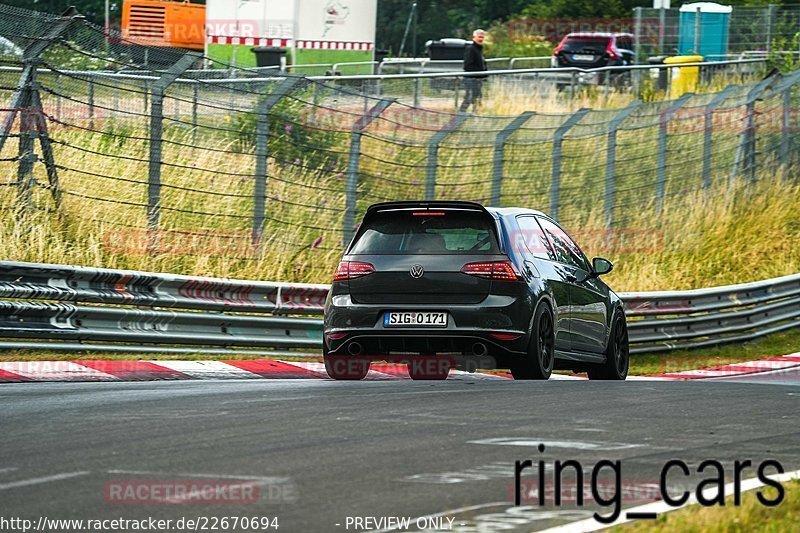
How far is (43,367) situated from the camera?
1166 cm

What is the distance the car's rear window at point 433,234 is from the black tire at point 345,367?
95cm

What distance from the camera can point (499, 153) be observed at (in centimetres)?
1955

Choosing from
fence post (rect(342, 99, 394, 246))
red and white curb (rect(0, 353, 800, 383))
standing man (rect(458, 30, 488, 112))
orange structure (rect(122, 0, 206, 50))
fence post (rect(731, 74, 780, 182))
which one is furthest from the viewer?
orange structure (rect(122, 0, 206, 50))

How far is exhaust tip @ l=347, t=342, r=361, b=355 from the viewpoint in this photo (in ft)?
38.0

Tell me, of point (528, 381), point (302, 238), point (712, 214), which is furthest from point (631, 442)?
point (712, 214)

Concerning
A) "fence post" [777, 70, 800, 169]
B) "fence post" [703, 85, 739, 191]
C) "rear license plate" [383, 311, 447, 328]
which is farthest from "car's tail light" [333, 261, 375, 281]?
"fence post" [777, 70, 800, 169]

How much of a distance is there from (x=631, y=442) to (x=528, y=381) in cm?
355

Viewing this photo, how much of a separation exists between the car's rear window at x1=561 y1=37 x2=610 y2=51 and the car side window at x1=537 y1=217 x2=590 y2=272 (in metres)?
35.8

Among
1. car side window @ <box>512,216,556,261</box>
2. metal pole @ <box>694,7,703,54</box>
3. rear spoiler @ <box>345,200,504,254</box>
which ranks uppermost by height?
metal pole @ <box>694,7,703,54</box>

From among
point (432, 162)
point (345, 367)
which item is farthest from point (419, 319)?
point (432, 162)

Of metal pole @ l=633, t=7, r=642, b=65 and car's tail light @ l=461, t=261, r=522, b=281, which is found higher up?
metal pole @ l=633, t=7, r=642, b=65

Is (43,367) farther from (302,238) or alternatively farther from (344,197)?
(344,197)

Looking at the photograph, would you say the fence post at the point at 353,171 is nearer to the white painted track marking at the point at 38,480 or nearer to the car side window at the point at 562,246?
the car side window at the point at 562,246

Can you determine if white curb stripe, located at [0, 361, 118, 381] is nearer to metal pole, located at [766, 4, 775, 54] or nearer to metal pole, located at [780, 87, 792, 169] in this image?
metal pole, located at [780, 87, 792, 169]
